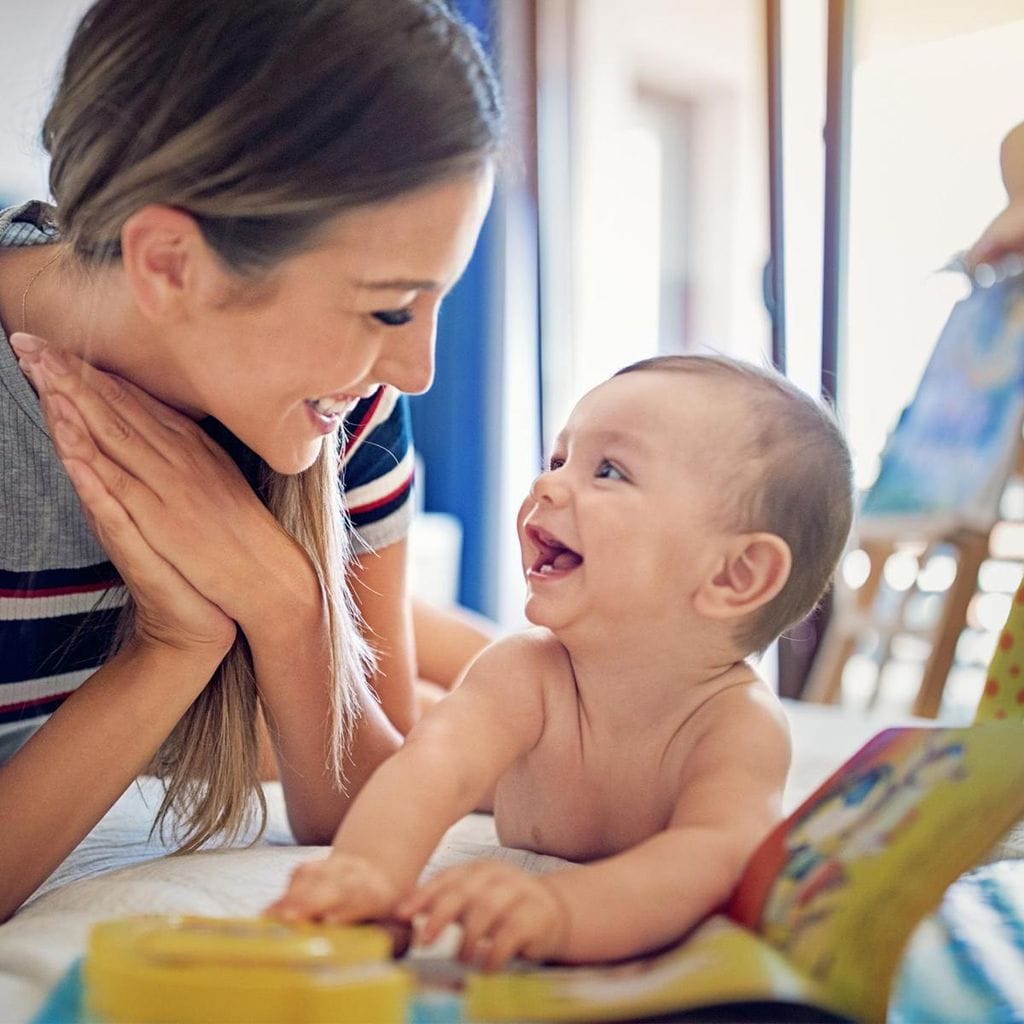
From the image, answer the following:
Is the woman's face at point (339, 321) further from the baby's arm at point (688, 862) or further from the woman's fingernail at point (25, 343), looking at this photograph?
the baby's arm at point (688, 862)

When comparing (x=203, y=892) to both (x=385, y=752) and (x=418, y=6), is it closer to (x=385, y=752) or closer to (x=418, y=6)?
(x=385, y=752)

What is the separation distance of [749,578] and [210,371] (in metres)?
0.39

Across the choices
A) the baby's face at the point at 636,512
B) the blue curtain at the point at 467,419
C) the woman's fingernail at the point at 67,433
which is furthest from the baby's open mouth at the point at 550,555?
the blue curtain at the point at 467,419

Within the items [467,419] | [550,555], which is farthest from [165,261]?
[467,419]

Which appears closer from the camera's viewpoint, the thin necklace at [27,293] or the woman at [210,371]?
the woman at [210,371]

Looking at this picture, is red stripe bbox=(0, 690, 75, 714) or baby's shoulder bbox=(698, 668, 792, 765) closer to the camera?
baby's shoulder bbox=(698, 668, 792, 765)

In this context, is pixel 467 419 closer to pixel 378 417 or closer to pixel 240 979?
pixel 378 417

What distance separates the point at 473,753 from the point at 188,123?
41cm

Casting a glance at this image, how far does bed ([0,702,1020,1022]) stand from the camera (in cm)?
58

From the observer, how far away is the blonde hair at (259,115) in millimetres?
679

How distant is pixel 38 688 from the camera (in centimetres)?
96

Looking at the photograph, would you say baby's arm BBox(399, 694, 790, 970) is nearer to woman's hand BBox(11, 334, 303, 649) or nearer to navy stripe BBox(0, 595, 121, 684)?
woman's hand BBox(11, 334, 303, 649)

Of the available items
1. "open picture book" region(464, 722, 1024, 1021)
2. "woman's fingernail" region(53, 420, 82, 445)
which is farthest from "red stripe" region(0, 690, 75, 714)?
"open picture book" region(464, 722, 1024, 1021)

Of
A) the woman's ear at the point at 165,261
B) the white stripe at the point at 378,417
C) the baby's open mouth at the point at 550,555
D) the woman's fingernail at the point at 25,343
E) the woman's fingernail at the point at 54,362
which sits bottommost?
the baby's open mouth at the point at 550,555
